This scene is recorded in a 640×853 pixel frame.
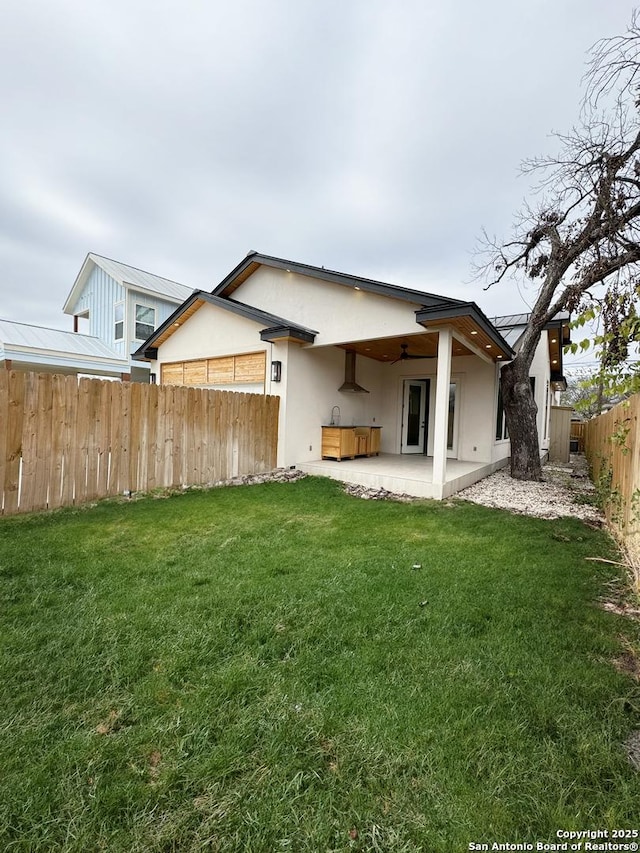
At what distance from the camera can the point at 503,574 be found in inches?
146

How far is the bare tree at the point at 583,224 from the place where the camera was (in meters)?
4.90

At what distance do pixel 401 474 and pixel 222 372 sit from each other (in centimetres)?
531

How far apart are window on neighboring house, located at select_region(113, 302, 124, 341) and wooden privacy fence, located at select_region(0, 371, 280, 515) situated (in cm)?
1065

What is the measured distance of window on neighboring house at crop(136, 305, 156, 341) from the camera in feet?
52.6

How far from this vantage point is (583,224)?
7.75 meters

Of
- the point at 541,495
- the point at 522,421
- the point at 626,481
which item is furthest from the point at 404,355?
the point at 626,481

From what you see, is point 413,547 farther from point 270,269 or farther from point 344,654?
point 270,269

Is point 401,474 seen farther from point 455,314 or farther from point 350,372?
point 350,372

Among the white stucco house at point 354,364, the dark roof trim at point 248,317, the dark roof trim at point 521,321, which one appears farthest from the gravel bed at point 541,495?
the dark roof trim at point 248,317

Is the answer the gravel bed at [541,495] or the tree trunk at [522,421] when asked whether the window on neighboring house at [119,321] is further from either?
the gravel bed at [541,495]

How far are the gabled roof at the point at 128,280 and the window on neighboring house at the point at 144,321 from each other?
2.49 ft

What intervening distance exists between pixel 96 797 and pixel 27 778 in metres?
0.32

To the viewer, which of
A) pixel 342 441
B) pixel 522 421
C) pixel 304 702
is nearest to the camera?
pixel 304 702

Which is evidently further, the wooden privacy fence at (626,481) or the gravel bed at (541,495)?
the gravel bed at (541,495)
